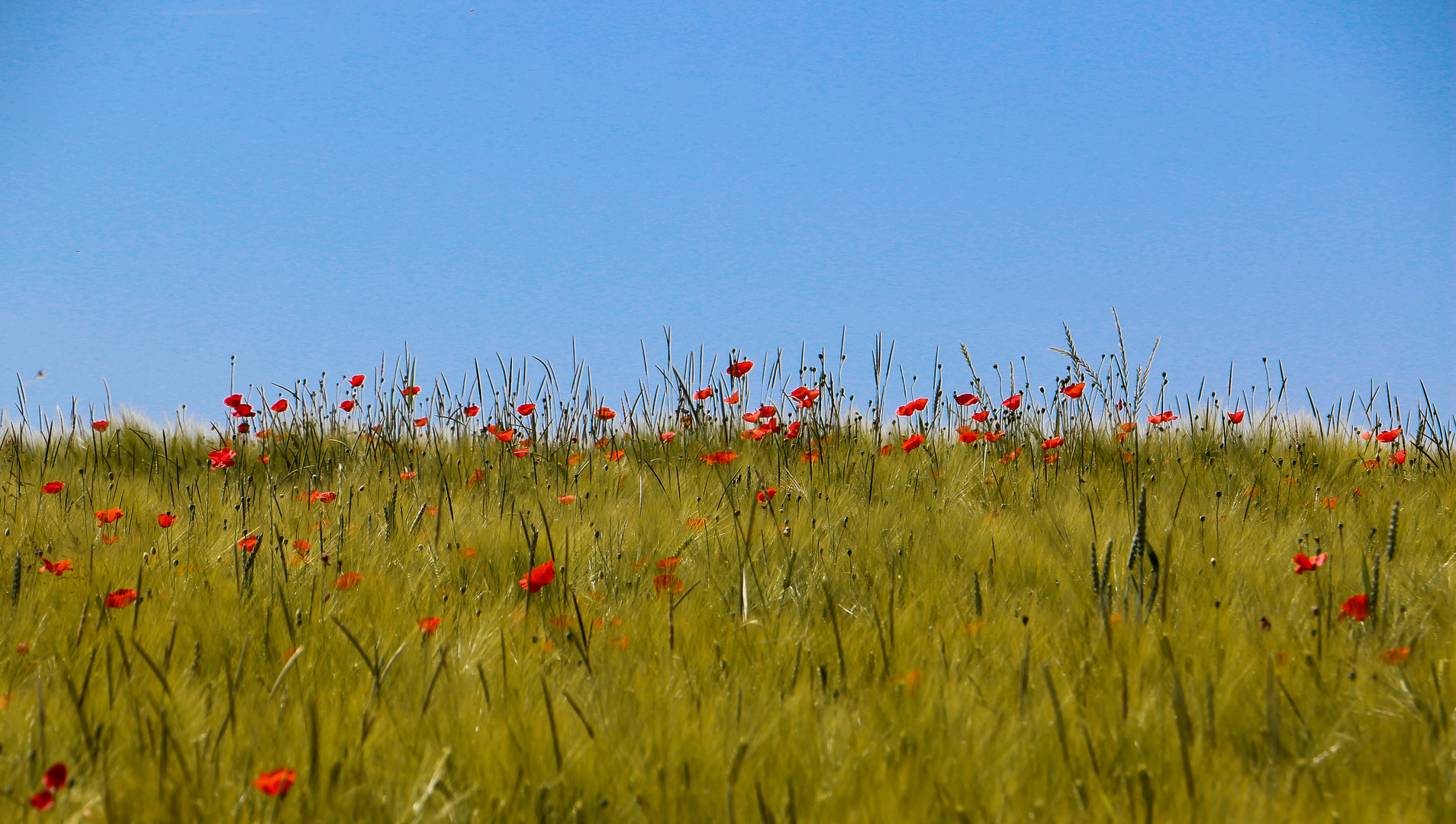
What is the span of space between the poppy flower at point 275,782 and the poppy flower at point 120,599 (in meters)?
1.20

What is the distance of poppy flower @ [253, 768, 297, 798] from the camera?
63.3 inches

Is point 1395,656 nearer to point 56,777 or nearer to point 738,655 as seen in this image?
point 738,655


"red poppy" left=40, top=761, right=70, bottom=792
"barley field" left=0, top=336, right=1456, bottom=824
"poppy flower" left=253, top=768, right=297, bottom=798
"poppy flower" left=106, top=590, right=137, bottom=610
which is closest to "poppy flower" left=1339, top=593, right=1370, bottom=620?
"barley field" left=0, top=336, right=1456, bottom=824

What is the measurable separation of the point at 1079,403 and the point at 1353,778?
4.57m

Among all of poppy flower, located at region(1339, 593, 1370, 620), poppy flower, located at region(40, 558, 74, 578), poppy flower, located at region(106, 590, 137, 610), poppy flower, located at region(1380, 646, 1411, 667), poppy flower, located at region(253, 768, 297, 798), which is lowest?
poppy flower, located at region(253, 768, 297, 798)

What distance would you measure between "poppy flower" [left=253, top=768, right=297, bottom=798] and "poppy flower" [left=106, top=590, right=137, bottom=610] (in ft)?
3.93

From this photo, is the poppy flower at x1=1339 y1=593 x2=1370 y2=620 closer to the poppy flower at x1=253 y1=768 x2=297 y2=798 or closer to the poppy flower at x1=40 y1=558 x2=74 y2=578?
the poppy flower at x1=253 y1=768 x2=297 y2=798

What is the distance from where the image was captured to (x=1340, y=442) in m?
5.88

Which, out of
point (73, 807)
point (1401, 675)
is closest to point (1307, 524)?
point (1401, 675)

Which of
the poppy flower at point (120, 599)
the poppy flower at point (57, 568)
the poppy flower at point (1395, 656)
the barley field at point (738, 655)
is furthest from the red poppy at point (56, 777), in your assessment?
the poppy flower at point (1395, 656)

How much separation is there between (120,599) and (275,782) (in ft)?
4.37

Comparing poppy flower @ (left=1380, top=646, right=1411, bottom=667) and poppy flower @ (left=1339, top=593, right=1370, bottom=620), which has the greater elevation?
poppy flower @ (left=1339, top=593, right=1370, bottom=620)

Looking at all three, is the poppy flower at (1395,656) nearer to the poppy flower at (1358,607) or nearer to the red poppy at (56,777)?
the poppy flower at (1358,607)

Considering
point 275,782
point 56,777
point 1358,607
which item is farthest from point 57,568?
point 1358,607
